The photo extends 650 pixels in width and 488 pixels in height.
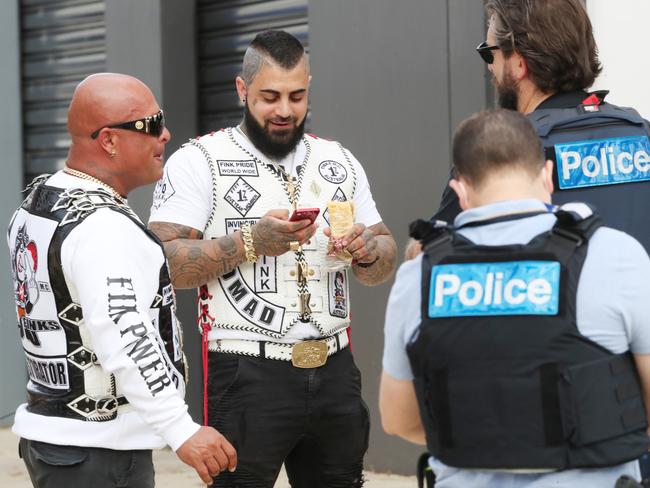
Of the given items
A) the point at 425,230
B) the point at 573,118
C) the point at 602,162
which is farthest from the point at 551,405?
the point at 573,118

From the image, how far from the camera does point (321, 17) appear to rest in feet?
22.2

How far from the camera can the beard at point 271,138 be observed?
13.7ft

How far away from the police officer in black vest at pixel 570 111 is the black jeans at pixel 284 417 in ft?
3.53

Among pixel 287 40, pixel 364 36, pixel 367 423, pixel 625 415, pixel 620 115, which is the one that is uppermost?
pixel 364 36

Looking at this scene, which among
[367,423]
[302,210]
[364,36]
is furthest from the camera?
[364,36]

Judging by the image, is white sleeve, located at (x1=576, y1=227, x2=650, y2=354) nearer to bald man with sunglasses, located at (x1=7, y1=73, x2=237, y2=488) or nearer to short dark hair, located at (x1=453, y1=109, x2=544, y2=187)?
short dark hair, located at (x1=453, y1=109, x2=544, y2=187)

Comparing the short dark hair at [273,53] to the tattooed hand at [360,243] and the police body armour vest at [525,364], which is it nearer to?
the tattooed hand at [360,243]

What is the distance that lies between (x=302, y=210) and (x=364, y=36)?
3019mm

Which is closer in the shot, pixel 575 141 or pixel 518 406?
pixel 518 406

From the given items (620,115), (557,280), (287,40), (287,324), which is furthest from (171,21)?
(557,280)

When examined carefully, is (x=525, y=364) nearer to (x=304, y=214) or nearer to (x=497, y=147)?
(x=497, y=147)

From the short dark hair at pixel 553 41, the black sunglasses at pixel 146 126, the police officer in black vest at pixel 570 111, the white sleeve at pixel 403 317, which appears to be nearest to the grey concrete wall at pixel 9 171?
the black sunglasses at pixel 146 126

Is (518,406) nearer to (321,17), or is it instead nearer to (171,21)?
(321,17)

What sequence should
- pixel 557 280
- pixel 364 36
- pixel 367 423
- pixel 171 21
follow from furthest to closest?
1. pixel 171 21
2. pixel 364 36
3. pixel 367 423
4. pixel 557 280
